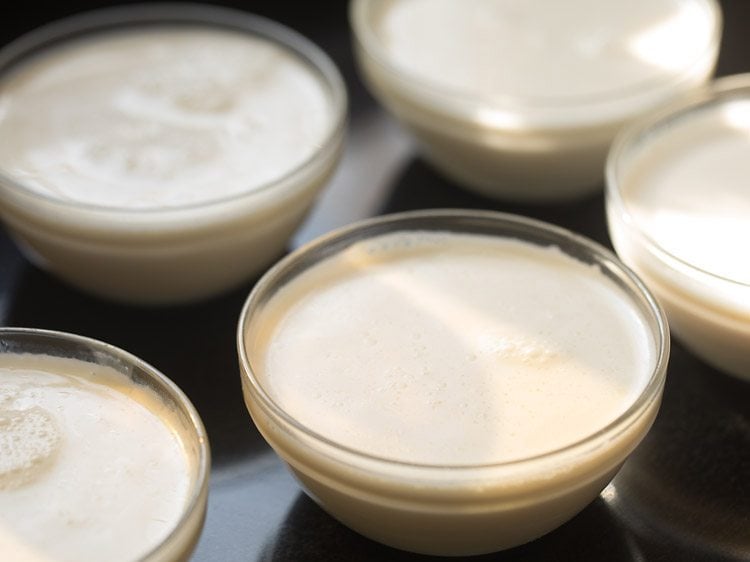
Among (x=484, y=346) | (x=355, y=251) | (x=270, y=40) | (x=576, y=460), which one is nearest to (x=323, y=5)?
(x=270, y=40)

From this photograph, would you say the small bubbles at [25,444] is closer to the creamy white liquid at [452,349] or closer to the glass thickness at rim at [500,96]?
the creamy white liquid at [452,349]

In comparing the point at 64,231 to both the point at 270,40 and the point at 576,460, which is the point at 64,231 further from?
the point at 576,460

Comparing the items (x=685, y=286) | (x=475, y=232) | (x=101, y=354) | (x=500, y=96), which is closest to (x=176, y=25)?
(x=500, y=96)

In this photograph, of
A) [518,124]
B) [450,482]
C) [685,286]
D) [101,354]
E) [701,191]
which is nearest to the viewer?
[450,482]

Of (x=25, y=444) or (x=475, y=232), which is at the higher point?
(x=475, y=232)

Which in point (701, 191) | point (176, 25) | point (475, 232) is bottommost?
point (176, 25)

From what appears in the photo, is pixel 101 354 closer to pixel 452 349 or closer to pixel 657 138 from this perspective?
pixel 452 349

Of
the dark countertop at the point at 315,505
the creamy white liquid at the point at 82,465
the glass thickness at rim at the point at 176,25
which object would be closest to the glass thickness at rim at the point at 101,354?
the creamy white liquid at the point at 82,465
